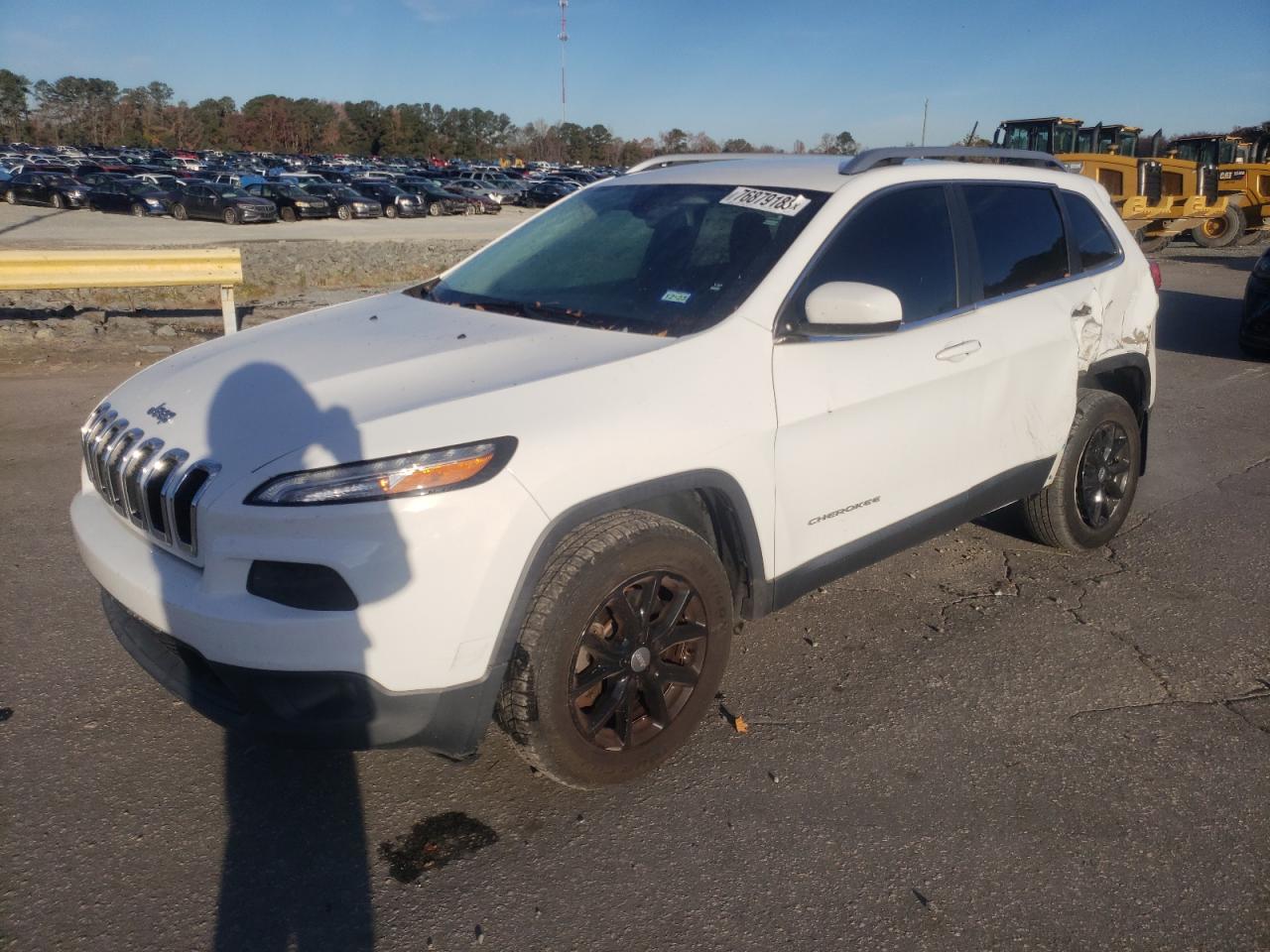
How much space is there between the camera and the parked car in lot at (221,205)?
3506cm

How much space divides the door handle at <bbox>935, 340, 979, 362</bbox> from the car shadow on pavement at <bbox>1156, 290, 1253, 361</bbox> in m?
8.32

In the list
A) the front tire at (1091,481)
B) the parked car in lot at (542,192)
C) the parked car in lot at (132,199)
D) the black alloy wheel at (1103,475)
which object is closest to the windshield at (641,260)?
the front tire at (1091,481)

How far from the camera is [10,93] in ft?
413

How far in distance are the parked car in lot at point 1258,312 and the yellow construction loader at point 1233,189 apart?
1565cm

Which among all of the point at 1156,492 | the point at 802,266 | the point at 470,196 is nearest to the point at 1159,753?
the point at 802,266

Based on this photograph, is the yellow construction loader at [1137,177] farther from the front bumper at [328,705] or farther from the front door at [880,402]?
the front bumper at [328,705]

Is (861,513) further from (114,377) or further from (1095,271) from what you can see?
(114,377)

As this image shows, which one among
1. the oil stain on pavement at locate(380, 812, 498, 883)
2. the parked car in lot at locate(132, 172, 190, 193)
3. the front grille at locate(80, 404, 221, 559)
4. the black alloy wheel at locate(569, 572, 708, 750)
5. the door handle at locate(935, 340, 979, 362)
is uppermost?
the parked car in lot at locate(132, 172, 190, 193)

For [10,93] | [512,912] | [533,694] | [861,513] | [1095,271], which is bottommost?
[512,912]

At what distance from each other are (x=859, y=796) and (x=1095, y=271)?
2.86 meters

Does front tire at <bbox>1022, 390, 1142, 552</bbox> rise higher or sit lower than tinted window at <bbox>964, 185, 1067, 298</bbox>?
lower

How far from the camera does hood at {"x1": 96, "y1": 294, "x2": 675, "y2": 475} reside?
8.63ft

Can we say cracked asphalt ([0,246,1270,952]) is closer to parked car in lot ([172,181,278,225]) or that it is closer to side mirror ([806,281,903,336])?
side mirror ([806,281,903,336])

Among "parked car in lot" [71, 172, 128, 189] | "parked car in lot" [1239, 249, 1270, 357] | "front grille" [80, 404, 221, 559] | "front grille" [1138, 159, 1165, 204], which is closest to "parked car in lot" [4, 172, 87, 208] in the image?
"parked car in lot" [71, 172, 128, 189]
